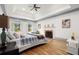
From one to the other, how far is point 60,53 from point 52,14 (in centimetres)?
88

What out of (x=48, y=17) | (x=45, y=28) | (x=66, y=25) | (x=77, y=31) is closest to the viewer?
(x=77, y=31)

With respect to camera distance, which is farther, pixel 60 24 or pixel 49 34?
pixel 49 34

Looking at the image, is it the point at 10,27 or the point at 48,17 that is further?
the point at 48,17

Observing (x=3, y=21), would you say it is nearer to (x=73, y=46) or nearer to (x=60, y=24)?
(x=60, y=24)

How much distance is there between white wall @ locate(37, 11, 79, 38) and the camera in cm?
158

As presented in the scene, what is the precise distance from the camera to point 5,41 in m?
1.64

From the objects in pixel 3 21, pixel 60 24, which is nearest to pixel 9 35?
pixel 3 21

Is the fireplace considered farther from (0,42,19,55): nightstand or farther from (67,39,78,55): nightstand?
(0,42,19,55): nightstand

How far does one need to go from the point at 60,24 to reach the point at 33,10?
69 centimetres

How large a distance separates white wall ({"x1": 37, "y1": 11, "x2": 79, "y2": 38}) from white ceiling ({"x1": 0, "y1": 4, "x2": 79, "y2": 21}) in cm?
14

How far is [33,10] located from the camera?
5.32 ft
